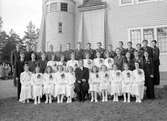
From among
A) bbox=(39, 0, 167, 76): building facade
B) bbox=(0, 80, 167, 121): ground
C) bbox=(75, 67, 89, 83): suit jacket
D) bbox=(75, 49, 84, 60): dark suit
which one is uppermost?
bbox=(39, 0, 167, 76): building facade

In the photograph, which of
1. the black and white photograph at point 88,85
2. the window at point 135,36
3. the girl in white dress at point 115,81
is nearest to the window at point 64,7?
the window at point 135,36

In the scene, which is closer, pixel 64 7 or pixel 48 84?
pixel 48 84

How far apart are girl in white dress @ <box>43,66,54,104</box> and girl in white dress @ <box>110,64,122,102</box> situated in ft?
8.72

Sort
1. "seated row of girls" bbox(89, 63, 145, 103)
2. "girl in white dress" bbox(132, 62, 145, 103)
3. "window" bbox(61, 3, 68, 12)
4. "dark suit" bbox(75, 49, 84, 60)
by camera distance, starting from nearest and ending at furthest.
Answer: "girl in white dress" bbox(132, 62, 145, 103)
"seated row of girls" bbox(89, 63, 145, 103)
"dark suit" bbox(75, 49, 84, 60)
"window" bbox(61, 3, 68, 12)

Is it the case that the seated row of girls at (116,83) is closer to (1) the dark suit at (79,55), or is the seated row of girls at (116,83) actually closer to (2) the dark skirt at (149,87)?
(2) the dark skirt at (149,87)

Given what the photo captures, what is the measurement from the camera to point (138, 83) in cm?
968

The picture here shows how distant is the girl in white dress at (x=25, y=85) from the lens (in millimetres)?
10344

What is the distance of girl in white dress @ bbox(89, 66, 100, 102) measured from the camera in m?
10.0

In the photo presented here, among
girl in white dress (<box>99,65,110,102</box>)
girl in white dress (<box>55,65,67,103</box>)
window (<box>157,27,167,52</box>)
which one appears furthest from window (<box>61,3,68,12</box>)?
girl in white dress (<box>99,65,110,102</box>)

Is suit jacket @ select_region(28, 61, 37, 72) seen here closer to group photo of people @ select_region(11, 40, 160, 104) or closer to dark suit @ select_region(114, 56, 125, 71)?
group photo of people @ select_region(11, 40, 160, 104)

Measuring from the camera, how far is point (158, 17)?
61.7ft

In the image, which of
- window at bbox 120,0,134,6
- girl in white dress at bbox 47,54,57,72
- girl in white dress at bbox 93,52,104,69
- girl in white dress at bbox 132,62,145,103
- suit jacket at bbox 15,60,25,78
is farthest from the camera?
window at bbox 120,0,134,6

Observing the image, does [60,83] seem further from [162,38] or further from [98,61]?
[162,38]

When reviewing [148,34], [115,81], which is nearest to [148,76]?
[115,81]
